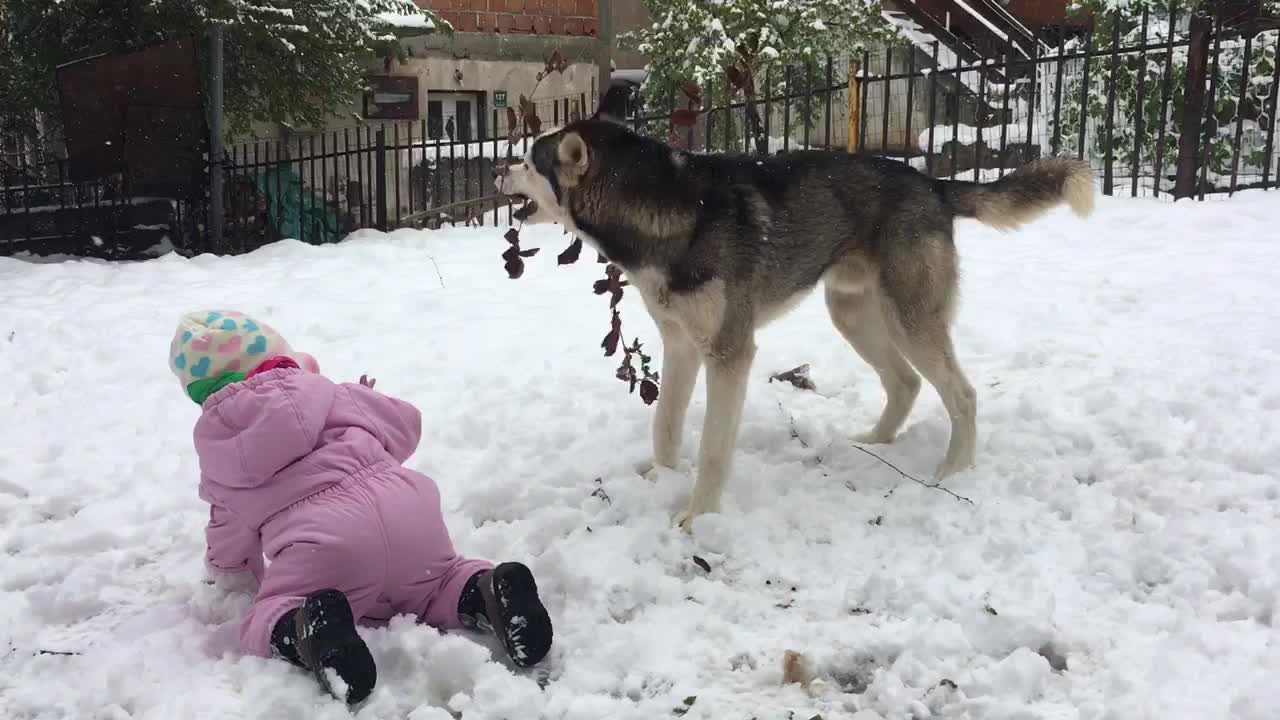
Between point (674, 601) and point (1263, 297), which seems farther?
point (1263, 297)

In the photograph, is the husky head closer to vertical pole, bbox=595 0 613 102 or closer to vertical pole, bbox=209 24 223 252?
vertical pole, bbox=209 24 223 252

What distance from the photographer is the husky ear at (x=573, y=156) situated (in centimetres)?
349

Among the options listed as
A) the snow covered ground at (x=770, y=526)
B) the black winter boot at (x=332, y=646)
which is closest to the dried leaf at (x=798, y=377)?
the snow covered ground at (x=770, y=526)

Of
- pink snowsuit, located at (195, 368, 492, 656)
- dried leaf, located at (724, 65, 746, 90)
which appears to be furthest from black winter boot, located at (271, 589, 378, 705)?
dried leaf, located at (724, 65, 746, 90)

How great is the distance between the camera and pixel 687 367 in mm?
3939

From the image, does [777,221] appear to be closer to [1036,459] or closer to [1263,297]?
[1036,459]

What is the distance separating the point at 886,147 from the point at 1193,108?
3304 millimetres

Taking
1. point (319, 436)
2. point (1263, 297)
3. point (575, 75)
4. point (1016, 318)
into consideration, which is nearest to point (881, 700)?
point (319, 436)

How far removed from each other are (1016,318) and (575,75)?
14.3 metres

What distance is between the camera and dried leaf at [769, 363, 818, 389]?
4906 millimetres

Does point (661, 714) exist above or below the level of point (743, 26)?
below

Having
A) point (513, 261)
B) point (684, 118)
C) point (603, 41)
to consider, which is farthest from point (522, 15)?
point (513, 261)

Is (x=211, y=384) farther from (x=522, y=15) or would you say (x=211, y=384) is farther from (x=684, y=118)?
(x=522, y=15)

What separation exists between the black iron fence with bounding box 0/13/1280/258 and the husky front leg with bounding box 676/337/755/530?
12.3ft
